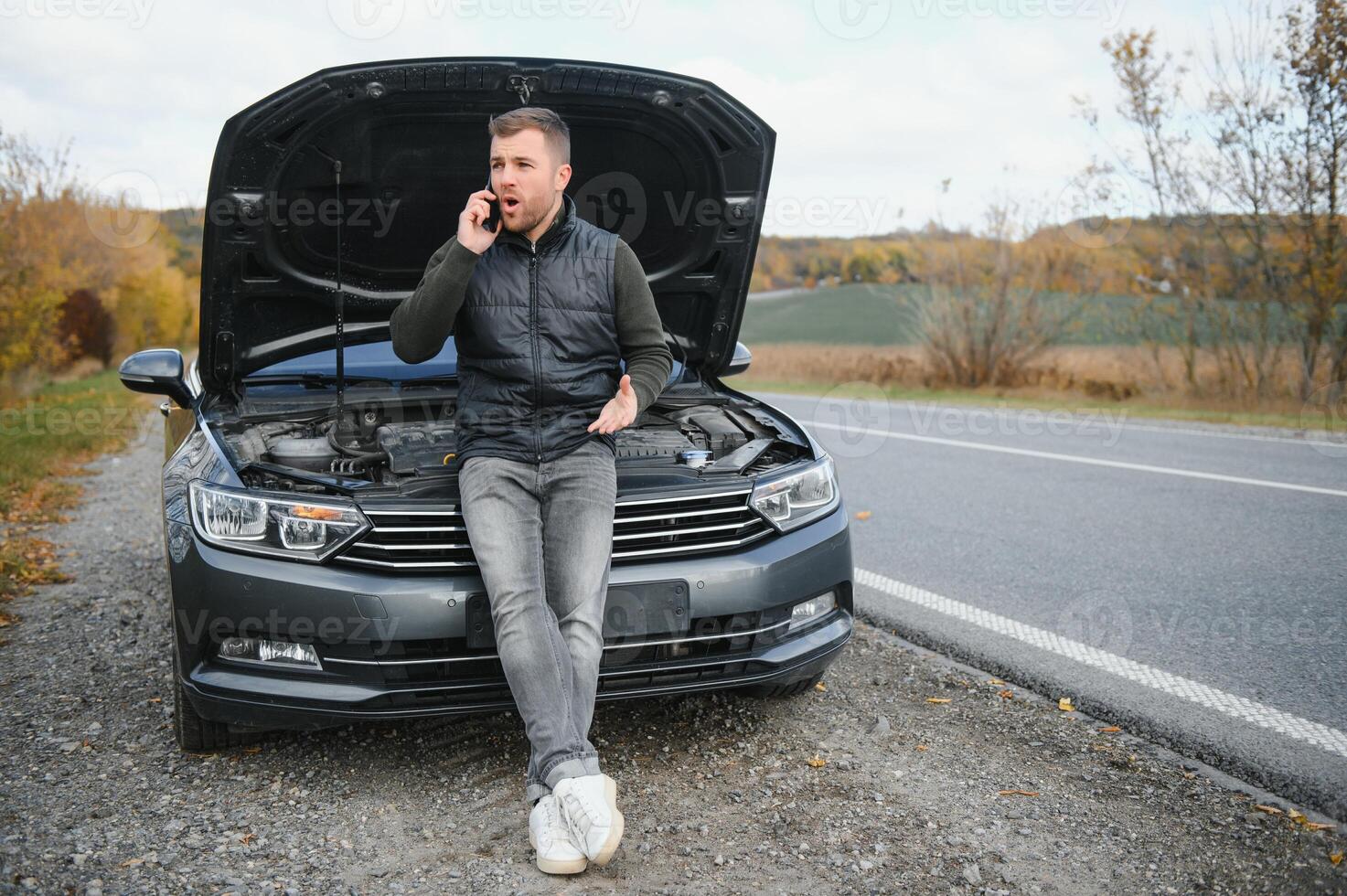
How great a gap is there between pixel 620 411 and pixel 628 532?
1.17ft

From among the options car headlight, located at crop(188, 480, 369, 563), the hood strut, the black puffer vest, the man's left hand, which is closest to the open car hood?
the hood strut

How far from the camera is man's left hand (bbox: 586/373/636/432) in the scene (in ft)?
9.85

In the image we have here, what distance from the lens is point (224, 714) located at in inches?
110

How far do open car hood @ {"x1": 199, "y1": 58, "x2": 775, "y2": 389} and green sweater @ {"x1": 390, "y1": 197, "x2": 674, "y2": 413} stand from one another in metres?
0.58

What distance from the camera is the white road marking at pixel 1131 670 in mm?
3189

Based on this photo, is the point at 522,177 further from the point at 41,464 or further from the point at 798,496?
the point at 41,464

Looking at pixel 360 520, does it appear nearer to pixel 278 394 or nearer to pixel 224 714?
pixel 224 714

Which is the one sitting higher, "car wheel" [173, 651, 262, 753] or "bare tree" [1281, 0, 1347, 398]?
"bare tree" [1281, 0, 1347, 398]

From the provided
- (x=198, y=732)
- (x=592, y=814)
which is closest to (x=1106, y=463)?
(x=592, y=814)

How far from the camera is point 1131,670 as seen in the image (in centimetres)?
374

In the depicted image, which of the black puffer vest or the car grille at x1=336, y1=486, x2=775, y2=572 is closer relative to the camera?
the car grille at x1=336, y1=486, x2=775, y2=572

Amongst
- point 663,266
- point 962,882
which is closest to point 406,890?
point 962,882

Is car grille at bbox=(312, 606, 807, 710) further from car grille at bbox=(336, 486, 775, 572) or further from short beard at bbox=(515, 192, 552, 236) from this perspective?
short beard at bbox=(515, 192, 552, 236)

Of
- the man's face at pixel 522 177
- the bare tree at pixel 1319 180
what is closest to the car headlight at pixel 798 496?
the man's face at pixel 522 177
